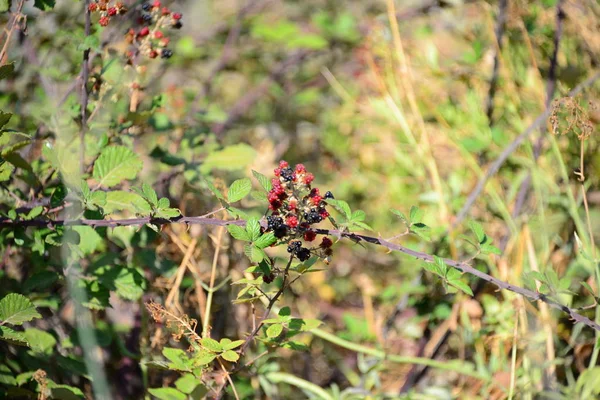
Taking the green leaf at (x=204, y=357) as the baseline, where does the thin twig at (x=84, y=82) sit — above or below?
above

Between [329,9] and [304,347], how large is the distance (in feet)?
6.63

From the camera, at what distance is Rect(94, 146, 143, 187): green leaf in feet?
3.33

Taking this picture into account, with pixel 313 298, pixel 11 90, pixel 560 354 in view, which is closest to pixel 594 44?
pixel 560 354

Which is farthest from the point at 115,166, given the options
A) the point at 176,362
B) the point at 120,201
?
the point at 176,362

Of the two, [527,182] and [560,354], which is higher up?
[527,182]

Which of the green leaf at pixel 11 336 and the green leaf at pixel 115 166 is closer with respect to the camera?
the green leaf at pixel 11 336

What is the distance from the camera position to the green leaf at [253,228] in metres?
0.81

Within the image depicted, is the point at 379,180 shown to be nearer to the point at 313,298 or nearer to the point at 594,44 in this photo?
the point at 313,298

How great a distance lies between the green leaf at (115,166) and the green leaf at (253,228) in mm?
283

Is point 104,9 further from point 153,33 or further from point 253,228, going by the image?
point 253,228

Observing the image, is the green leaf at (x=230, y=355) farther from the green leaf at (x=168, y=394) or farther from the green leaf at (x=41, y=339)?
the green leaf at (x=41, y=339)

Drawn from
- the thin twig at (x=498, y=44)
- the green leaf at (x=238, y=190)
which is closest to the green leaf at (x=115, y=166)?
the green leaf at (x=238, y=190)

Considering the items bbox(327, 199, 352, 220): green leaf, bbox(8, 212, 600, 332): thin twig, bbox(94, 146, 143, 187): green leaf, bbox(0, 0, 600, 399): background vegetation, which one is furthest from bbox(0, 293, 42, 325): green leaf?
bbox(327, 199, 352, 220): green leaf

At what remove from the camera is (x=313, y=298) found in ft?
6.20
